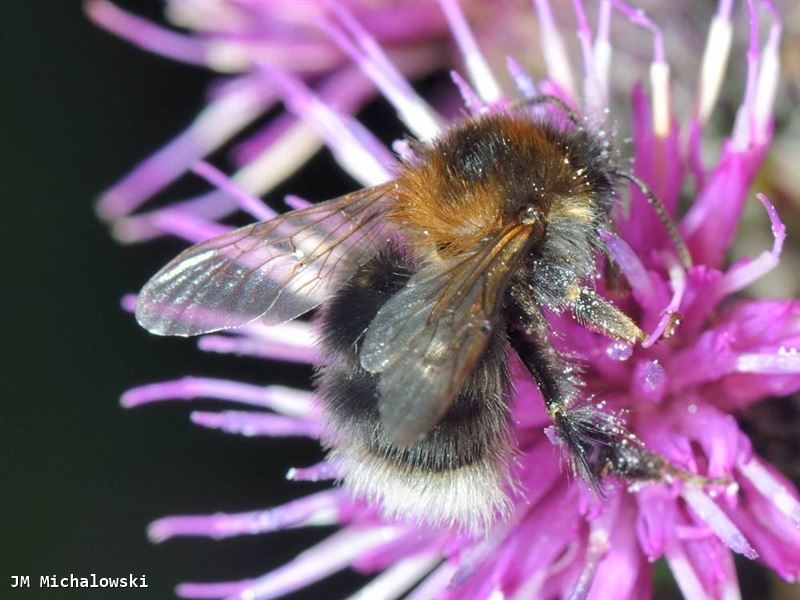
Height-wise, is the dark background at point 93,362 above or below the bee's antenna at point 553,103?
above

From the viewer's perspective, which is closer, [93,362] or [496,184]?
[496,184]

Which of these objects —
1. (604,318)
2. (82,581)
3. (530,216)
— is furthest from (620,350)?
(82,581)

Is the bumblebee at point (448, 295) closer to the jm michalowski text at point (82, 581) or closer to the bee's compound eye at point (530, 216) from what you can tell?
the bee's compound eye at point (530, 216)

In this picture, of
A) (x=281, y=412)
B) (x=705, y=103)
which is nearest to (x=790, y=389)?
(x=705, y=103)

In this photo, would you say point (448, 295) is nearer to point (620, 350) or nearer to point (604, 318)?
point (604, 318)

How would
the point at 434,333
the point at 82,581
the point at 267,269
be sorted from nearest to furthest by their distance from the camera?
the point at 434,333, the point at 267,269, the point at 82,581

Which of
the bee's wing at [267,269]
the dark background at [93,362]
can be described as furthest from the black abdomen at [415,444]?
the dark background at [93,362]

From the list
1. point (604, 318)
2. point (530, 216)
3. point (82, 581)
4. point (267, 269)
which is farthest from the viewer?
point (82, 581)
